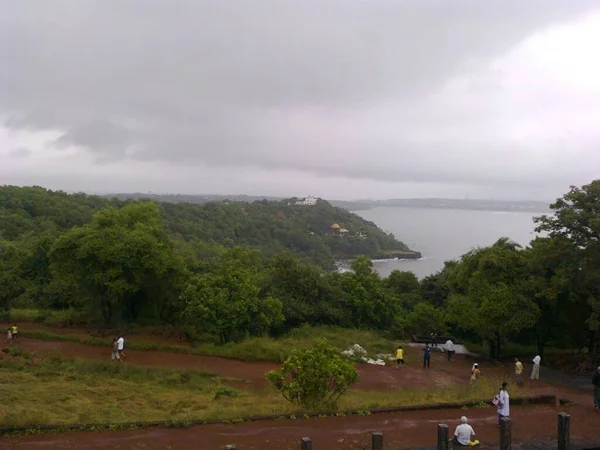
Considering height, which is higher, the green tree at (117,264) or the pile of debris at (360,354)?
the green tree at (117,264)

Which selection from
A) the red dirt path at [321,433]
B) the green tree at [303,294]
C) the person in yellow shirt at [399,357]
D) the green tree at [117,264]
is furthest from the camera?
the green tree at [303,294]

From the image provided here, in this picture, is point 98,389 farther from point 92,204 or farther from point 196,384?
point 92,204

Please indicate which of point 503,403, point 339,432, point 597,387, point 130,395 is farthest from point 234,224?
point 503,403

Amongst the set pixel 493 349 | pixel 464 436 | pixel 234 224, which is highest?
pixel 234 224

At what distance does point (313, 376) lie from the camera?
9977mm

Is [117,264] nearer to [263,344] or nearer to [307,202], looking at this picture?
[263,344]

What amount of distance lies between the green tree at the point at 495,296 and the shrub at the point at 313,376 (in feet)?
28.1

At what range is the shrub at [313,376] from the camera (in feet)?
32.6

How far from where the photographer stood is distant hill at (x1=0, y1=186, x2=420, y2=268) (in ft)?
178

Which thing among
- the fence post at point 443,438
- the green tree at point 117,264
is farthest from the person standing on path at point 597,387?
the green tree at point 117,264

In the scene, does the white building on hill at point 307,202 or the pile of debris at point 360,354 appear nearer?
Answer: the pile of debris at point 360,354

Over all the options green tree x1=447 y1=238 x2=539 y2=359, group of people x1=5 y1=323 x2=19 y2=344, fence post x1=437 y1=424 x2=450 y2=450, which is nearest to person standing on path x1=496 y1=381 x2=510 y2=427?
fence post x1=437 y1=424 x2=450 y2=450

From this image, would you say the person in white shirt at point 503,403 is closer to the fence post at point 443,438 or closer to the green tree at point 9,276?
the fence post at point 443,438

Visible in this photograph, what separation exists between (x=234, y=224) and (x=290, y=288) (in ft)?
197
